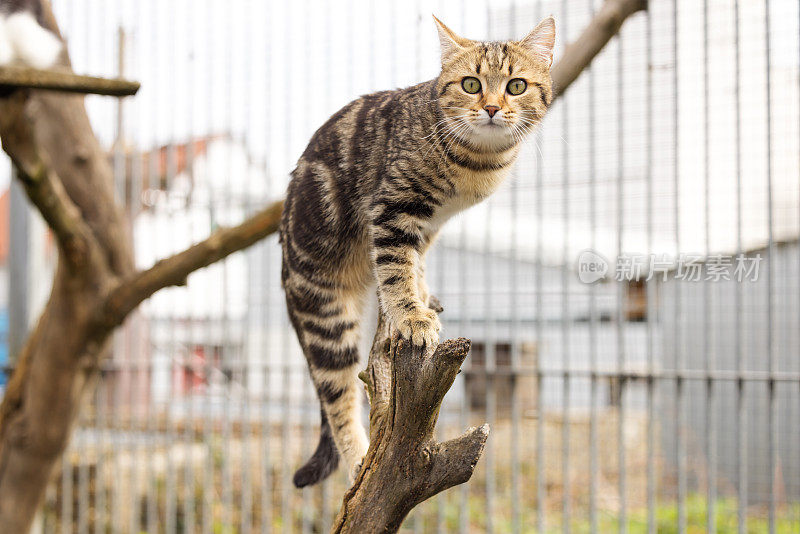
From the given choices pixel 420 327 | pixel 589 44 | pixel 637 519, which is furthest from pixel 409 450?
pixel 637 519

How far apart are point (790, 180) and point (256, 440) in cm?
341

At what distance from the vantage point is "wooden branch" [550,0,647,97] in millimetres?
2713

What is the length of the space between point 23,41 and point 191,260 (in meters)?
1.00

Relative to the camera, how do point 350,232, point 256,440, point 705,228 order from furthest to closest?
point 256,440 < point 705,228 < point 350,232

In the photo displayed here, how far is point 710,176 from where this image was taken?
3.34 m

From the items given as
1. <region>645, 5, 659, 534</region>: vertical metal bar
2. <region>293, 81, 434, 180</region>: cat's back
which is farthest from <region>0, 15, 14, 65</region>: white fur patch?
<region>645, 5, 659, 534</region>: vertical metal bar

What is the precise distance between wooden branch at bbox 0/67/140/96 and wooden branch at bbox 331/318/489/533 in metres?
1.18

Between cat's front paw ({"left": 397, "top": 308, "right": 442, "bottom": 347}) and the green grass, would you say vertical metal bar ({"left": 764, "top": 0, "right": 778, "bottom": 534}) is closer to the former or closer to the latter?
the green grass

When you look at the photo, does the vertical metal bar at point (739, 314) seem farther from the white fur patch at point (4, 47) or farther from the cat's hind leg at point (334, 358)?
the white fur patch at point (4, 47)

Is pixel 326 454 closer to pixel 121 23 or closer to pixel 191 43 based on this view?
pixel 191 43

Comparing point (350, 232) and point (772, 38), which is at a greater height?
point (772, 38)

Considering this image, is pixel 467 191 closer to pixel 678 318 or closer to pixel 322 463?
pixel 322 463

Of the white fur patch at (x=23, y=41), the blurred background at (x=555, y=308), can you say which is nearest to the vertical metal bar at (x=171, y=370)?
the blurred background at (x=555, y=308)

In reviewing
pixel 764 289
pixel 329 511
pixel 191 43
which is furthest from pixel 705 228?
pixel 191 43
